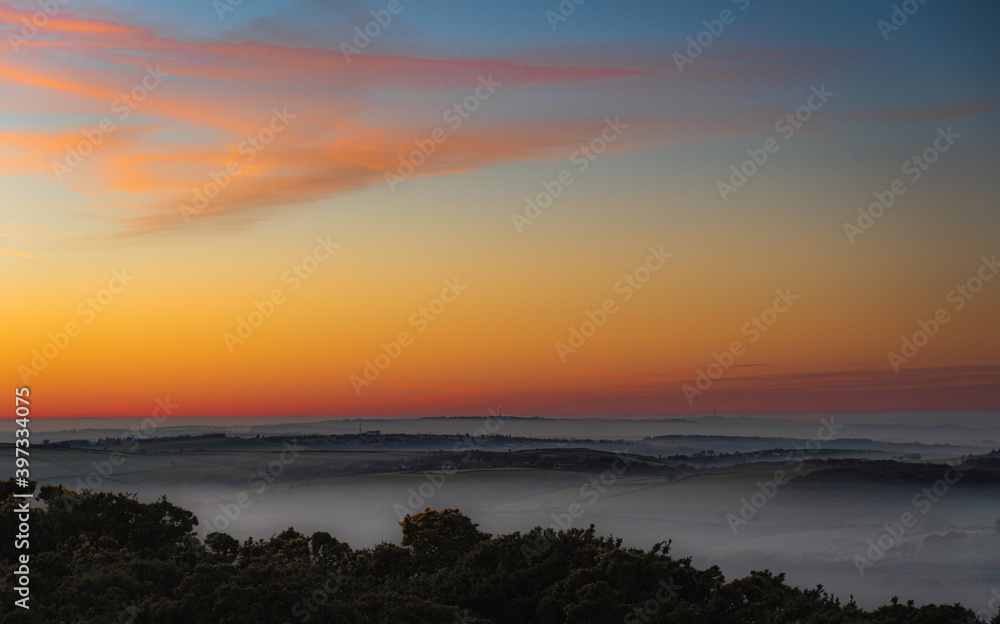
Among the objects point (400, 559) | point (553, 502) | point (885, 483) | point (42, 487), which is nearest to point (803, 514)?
point (885, 483)

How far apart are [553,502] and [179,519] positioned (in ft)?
163

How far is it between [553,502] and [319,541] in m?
48.0

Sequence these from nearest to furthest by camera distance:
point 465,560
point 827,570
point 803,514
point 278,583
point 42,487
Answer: point 278,583 < point 465,560 < point 42,487 < point 827,570 < point 803,514

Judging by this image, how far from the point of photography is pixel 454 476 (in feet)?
260

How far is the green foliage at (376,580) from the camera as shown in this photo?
22.5 meters

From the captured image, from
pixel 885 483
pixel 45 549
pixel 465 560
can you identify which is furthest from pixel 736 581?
pixel 885 483

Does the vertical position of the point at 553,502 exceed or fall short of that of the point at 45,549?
it exceeds it

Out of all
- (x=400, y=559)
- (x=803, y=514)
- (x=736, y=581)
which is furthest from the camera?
(x=803, y=514)

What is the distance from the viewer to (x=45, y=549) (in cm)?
3070

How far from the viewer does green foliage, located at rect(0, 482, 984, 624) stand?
886 inches

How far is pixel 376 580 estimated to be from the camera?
3000cm

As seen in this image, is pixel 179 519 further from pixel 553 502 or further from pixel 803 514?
pixel 803 514

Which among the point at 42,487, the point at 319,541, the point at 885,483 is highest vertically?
the point at 885,483

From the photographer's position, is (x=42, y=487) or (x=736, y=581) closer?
(x=736, y=581)
